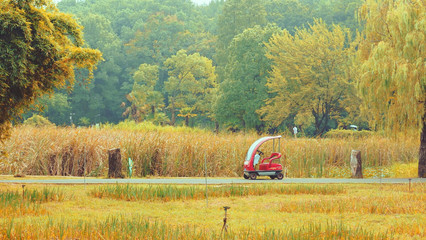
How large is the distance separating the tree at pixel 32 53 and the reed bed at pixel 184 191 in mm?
2864

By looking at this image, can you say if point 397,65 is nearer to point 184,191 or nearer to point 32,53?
point 184,191

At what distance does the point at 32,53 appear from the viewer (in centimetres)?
1235

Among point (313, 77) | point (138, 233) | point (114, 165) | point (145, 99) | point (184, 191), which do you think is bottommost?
point (138, 233)

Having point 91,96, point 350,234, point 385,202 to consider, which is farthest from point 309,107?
point 91,96

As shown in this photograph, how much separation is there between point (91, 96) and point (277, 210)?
6535 cm

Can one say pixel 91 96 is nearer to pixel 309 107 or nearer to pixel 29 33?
pixel 309 107

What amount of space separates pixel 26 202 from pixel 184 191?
152 inches

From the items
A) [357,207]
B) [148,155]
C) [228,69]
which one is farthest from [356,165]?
[228,69]

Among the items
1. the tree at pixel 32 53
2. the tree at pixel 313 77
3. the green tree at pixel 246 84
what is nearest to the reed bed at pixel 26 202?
the tree at pixel 32 53

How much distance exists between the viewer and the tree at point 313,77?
3975cm

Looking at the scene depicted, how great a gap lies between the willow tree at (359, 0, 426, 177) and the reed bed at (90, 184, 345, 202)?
5814 millimetres

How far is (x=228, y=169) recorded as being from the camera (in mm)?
20406

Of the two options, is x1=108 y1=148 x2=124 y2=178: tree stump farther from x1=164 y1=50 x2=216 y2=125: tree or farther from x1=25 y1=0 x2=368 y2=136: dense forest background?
x1=164 y1=50 x2=216 y2=125: tree

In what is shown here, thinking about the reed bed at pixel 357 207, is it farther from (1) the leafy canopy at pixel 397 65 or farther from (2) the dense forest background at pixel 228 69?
(2) the dense forest background at pixel 228 69
